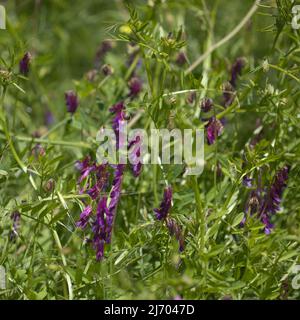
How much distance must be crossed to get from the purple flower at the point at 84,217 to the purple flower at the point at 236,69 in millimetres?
696

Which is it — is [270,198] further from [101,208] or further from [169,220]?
[101,208]

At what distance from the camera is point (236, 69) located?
1.98 m

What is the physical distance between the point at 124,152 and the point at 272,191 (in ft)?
1.13

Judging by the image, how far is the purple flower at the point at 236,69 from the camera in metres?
1.97

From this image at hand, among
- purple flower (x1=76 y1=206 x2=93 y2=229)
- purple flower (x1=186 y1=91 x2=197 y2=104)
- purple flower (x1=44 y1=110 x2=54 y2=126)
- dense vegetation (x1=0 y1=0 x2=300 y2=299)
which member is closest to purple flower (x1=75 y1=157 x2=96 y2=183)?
dense vegetation (x1=0 y1=0 x2=300 y2=299)

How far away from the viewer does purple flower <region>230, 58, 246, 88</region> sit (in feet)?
6.46

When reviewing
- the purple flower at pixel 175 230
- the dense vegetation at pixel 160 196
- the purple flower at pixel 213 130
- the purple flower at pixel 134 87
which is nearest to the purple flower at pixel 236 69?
the dense vegetation at pixel 160 196

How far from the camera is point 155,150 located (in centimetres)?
171

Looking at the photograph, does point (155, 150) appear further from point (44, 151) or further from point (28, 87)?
point (28, 87)

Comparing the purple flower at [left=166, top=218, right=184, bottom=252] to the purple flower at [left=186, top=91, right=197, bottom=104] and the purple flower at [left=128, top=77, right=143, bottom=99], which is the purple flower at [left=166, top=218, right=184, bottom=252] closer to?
the purple flower at [left=186, top=91, right=197, bottom=104]

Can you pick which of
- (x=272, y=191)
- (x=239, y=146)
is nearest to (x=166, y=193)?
(x=272, y=191)

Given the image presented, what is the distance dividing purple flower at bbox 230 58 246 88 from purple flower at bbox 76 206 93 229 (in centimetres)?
70

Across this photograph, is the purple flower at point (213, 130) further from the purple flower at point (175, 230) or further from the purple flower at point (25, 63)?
the purple flower at point (25, 63)

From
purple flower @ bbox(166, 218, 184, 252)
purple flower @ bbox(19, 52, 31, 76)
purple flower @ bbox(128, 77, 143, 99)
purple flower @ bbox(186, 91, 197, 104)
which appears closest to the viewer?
purple flower @ bbox(166, 218, 184, 252)
